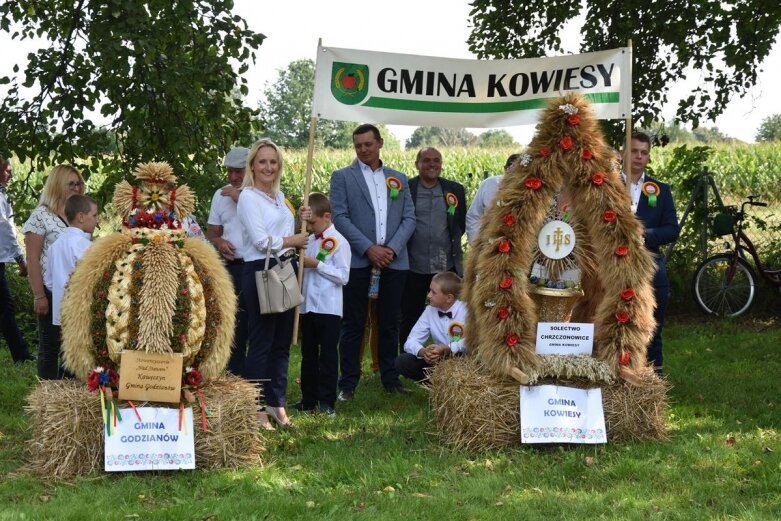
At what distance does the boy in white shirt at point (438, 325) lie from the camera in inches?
287

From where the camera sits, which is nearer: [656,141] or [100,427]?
[100,427]

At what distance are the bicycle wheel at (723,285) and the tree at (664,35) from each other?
180 cm

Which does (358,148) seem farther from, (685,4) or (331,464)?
(685,4)

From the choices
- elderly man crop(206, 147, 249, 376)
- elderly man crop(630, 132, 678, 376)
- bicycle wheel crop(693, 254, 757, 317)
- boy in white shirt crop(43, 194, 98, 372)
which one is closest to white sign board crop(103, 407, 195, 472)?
A: boy in white shirt crop(43, 194, 98, 372)

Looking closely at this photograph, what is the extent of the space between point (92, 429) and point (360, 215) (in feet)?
10.1

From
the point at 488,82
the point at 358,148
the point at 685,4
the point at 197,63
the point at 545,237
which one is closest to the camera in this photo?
the point at 545,237

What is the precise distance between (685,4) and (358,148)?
5.74 meters

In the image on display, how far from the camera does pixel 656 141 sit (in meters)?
12.2

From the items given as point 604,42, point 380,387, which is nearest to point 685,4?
point 604,42

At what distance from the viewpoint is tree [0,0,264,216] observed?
30.8 feet

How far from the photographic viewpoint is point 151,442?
5.61 meters

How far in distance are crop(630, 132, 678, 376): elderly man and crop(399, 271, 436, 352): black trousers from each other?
73.7 inches

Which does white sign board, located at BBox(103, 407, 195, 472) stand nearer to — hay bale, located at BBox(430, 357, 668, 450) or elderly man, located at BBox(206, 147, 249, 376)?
hay bale, located at BBox(430, 357, 668, 450)

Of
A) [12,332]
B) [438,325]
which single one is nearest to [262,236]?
[438,325]
